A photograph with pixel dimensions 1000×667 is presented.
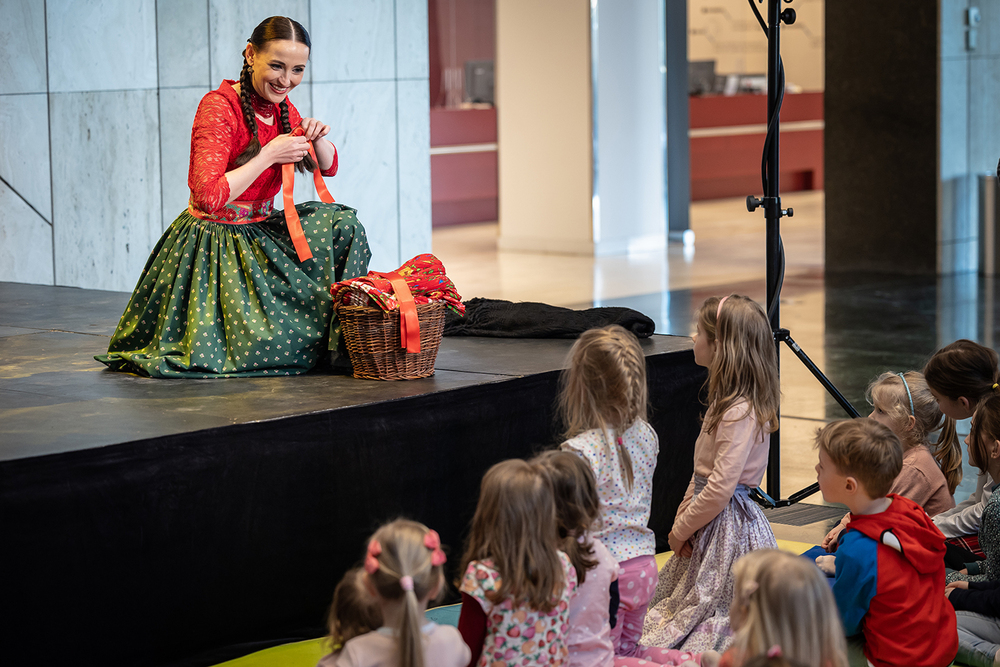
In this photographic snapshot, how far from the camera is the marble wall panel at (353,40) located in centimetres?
613

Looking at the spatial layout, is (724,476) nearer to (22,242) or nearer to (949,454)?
(949,454)

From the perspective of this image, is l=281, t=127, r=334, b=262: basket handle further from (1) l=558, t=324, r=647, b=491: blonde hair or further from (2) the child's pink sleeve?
(2) the child's pink sleeve

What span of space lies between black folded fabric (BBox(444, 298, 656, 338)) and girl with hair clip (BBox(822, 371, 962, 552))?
0.84 metres

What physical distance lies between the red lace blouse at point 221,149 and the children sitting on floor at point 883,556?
158 centimetres

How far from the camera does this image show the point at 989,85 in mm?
8688

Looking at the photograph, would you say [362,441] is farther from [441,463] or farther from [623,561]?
[623,561]

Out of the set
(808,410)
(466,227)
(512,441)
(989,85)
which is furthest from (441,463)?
(466,227)

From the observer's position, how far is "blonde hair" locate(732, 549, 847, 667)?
1575 mm

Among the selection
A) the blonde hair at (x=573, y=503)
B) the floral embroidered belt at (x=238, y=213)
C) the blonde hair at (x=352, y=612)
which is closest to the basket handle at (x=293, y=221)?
the floral embroidered belt at (x=238, y=213)

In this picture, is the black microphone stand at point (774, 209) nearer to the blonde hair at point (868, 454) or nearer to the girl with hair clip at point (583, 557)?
the blonde hair at point (868, 454)

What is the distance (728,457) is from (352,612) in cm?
99

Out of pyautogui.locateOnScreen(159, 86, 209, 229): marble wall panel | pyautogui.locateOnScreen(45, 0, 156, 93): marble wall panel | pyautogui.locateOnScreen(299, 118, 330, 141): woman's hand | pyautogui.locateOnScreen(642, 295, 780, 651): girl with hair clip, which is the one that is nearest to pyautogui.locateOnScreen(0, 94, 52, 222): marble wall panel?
pyautogui.locateOnScreen(45, 0, 156, 93): marble wall panel

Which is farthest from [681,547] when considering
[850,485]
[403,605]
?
[403,605]

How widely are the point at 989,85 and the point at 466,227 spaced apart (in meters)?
5.73
